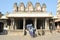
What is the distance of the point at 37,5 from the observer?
143ft

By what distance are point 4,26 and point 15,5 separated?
578 cm

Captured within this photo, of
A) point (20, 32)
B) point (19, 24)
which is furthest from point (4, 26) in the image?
point (20, 32)

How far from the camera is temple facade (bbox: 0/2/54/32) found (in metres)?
37.6

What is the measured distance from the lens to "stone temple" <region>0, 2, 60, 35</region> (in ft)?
123

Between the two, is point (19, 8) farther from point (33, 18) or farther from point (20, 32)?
point (20, 32)

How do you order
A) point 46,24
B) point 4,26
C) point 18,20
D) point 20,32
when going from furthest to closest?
1. point 4,26
2. point 18,20
3. point 46,24
4. point 20,32

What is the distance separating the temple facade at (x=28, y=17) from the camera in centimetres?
3755

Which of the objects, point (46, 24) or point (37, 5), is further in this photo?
point (37, 5)

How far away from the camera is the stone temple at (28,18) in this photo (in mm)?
37562

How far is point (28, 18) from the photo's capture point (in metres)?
38.8

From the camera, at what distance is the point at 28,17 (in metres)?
37.7

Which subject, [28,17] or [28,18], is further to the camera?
[28,18]

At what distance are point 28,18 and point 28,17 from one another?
1.08 metres

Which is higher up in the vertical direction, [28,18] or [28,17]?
[28,17]
